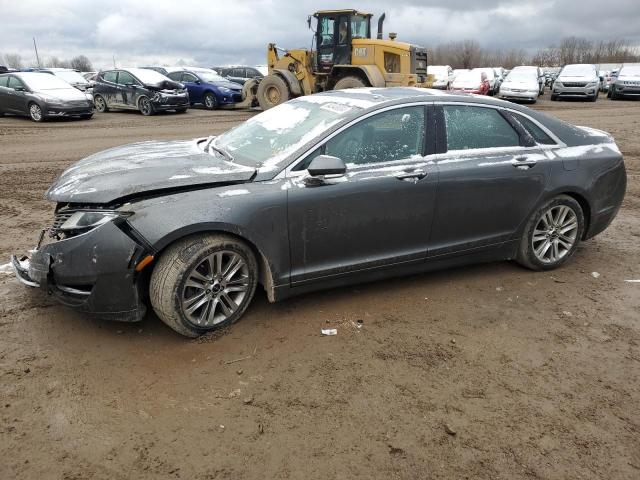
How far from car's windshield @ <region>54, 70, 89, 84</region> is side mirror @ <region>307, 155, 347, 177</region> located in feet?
71.7

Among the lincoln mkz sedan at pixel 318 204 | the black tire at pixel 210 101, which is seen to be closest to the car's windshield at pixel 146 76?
the black tire at pixel 210 101

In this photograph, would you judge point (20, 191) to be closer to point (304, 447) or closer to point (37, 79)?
point (304, 447)

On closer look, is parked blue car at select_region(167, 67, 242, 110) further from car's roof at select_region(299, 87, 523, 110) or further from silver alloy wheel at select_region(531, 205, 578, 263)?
silver alloy wheel at select_region(531, 205, 578, 263)

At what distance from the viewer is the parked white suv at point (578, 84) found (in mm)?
24266

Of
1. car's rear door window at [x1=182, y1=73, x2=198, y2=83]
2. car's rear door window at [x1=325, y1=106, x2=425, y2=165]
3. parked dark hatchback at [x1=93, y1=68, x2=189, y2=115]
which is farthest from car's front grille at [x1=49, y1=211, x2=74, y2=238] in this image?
car's rear door window at [x1=182, y1=73, x2=198, y2=83]

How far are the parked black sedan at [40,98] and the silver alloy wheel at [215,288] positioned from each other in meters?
14.2

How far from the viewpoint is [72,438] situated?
2.63 m

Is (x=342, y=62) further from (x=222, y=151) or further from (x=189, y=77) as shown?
(x=222, y=151)

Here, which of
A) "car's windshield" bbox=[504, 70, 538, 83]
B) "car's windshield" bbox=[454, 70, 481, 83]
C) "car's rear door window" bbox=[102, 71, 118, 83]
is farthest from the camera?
"car's windshield" bbox=[454, 70, 481, 83]

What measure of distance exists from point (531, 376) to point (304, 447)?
155cm

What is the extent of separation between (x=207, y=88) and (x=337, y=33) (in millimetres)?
6250

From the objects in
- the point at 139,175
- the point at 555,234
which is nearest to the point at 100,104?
the point at 139,175

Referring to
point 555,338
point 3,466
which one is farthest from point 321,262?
point 3,466

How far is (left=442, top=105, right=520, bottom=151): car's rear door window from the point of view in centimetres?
422
